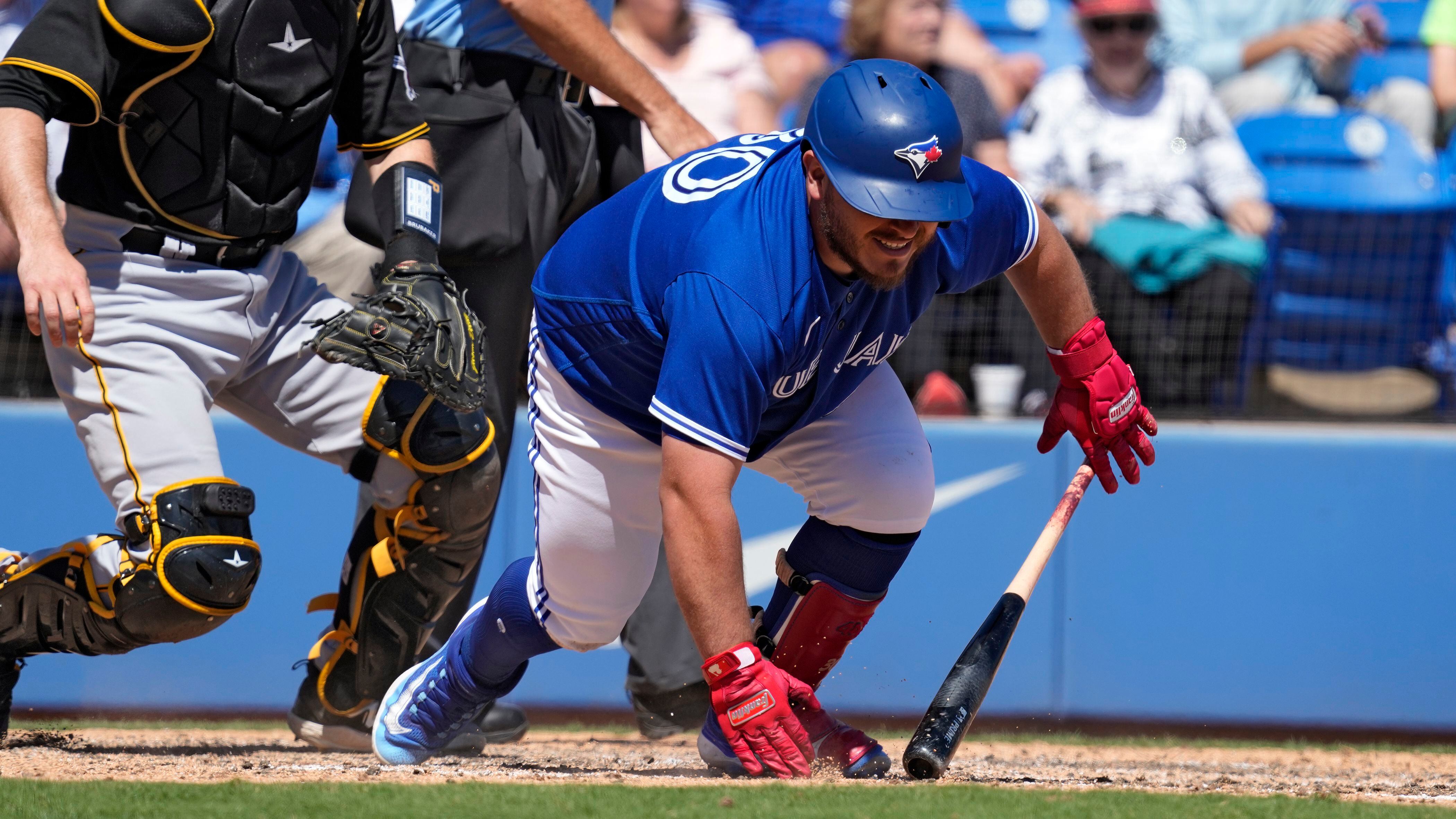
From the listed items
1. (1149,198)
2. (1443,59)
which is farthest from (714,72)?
(1443,59)

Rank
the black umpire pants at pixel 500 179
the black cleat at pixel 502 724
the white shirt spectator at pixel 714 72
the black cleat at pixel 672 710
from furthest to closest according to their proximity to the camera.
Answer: the white shirt spectator at pixel 714 72
the black cleat at pixel 672 710
the black cleat at pixel 502 724
the black umpire pants at pixel 500 179

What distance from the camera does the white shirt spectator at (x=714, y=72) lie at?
5.36 m

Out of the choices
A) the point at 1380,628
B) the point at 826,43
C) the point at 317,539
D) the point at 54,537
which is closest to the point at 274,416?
the point at 317,539

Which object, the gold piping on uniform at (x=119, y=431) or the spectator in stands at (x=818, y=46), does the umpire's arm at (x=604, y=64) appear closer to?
the gold piping on uniform at (x=119, y=431)

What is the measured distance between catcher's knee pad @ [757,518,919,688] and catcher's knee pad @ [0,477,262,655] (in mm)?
1115

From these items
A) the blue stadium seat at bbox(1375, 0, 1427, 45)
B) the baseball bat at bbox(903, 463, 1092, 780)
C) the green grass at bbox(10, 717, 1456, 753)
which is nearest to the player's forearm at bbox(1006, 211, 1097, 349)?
the baseball bat at bbox(903, 463, 1092, 780)

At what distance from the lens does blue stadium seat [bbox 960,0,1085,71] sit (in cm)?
637

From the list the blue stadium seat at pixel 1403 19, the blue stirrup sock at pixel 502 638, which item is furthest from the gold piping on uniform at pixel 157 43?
the blue stadium seat at pixel 1403 19

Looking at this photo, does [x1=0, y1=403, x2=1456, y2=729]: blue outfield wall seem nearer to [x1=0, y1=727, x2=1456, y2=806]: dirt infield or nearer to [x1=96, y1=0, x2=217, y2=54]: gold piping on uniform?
[x1=0, y1=727, x2=1456, y2=806]: dirt infield

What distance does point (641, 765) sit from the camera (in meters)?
3.38

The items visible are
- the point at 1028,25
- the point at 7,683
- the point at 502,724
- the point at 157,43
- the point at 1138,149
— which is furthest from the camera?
the point at 1028,25

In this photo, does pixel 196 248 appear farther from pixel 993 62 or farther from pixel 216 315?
pixel 993 62

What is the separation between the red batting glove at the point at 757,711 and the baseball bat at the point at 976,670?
1.01 ft

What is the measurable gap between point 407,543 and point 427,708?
0.41 meters
